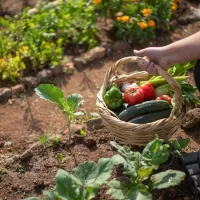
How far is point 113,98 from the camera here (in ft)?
10.9

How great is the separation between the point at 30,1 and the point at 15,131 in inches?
94.9

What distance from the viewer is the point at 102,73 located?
4.56 m

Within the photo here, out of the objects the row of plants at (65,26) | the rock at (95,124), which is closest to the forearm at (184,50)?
the rock at (95,124)

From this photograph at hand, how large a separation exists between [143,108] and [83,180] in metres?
0.91

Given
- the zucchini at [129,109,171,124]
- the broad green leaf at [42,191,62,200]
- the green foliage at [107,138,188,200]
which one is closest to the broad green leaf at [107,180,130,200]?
the green foliage at [107,138,188,200]

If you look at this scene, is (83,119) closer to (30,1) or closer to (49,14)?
(49,14)

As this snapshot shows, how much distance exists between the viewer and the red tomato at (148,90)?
132 inches

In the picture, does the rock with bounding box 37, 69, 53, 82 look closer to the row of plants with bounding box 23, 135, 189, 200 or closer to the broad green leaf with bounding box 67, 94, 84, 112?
the broad green leaf with bounding box 67, 94, 84, 112

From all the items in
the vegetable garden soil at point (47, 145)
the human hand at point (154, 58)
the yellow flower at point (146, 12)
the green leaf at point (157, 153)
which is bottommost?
the vegetable garden soil at point (47, 145)

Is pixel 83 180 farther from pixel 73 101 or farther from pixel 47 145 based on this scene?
pixel 47 145

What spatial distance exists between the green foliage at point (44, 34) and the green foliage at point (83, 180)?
6.72 feet

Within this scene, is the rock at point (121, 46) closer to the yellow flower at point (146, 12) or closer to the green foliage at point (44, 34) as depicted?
the green foliage at point (44, 34)

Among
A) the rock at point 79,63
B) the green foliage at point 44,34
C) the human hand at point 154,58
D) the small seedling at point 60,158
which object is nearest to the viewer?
the human hand at point 154,58

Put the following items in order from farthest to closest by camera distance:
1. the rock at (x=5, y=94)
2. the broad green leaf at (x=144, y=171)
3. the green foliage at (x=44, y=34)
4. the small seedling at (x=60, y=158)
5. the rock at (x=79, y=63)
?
the rock at (x=79, y=63) → the green foliage at (x=44, y=34) → the rock at (x=5, y=94) → the small seedling at (x=60, y=158) → the broad green leaf at (x=144, y=171)
